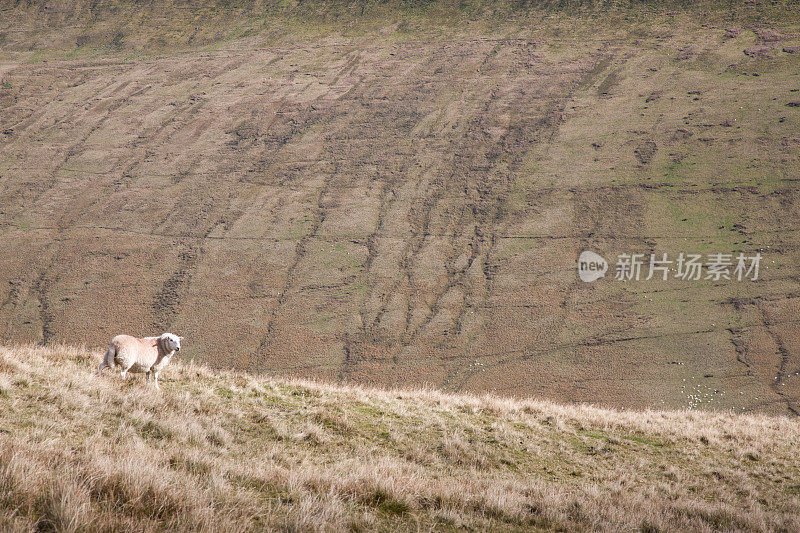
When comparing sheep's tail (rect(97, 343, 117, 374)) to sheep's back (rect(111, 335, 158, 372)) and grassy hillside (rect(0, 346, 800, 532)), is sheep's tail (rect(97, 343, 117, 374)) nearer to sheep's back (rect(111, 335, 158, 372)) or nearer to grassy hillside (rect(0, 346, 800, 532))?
sheep's back (rect(111, 335, 158, 372))

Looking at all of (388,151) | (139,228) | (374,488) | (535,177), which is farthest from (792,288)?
(139,228)

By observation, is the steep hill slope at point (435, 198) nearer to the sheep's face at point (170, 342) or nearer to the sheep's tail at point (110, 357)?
the sheep's face at point (170, 342)

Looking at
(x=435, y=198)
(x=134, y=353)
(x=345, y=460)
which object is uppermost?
(x=134, y=353)

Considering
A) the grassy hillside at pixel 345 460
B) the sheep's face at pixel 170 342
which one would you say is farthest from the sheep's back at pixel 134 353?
the grassy hillside at pixel 345 460

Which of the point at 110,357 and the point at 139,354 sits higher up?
→ the point at 110,357

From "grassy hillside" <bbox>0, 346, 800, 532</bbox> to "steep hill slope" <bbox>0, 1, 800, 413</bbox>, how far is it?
15562 millimetres

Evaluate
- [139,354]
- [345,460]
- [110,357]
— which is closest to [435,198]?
[139,354]

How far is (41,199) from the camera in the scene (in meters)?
42.8

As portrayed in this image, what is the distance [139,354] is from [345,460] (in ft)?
12.7

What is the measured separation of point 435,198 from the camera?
40.2 metres

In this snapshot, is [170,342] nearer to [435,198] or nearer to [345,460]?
[345,460]

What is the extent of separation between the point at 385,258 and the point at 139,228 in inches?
726

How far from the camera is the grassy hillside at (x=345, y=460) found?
14.9 ft

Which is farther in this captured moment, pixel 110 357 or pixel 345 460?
pixel 110 357
